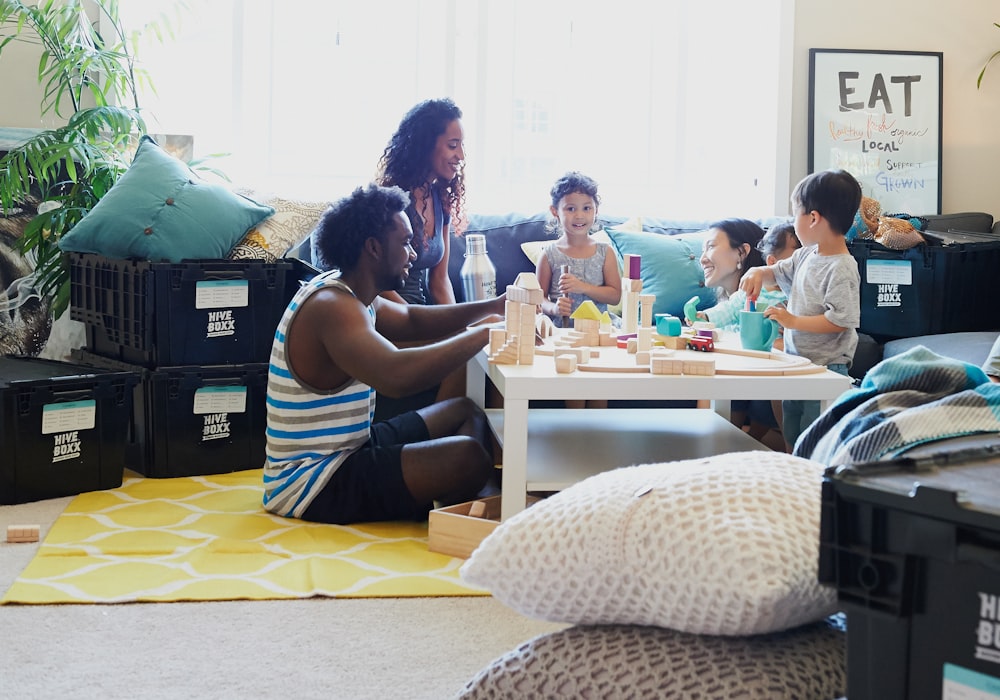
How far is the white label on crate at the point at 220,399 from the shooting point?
315 cm

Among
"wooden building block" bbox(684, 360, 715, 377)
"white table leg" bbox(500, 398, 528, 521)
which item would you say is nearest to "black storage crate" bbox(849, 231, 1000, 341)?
"wooden building block" bbox(684, 360, 715, 377)

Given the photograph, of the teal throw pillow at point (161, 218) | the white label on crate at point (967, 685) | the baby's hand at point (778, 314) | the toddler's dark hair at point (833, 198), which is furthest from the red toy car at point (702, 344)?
the white label on crate at point (967, 685)

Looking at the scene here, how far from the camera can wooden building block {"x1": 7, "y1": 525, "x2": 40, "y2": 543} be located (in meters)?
2.47

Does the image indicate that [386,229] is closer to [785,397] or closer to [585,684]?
[785,397]

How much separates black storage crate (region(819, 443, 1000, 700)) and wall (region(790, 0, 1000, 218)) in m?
3.94

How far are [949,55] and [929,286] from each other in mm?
1465

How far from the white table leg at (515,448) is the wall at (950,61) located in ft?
8.74

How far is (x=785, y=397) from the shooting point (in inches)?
96.5

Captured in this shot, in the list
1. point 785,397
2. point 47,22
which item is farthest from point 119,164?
point 785,397

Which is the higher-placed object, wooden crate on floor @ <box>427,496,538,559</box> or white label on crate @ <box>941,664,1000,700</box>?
white label on crate @ <box>941,664,1000,700</box>

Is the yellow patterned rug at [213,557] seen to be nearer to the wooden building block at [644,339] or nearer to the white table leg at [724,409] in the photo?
the wooden building block at [644,339]

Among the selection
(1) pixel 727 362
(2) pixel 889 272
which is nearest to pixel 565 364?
(1) pixel 727 362

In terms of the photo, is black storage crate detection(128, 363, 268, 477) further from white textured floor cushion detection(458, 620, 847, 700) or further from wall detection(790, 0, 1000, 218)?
wall detection(790, 0, 1000, 218)

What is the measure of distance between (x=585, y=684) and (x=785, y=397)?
145 cm
